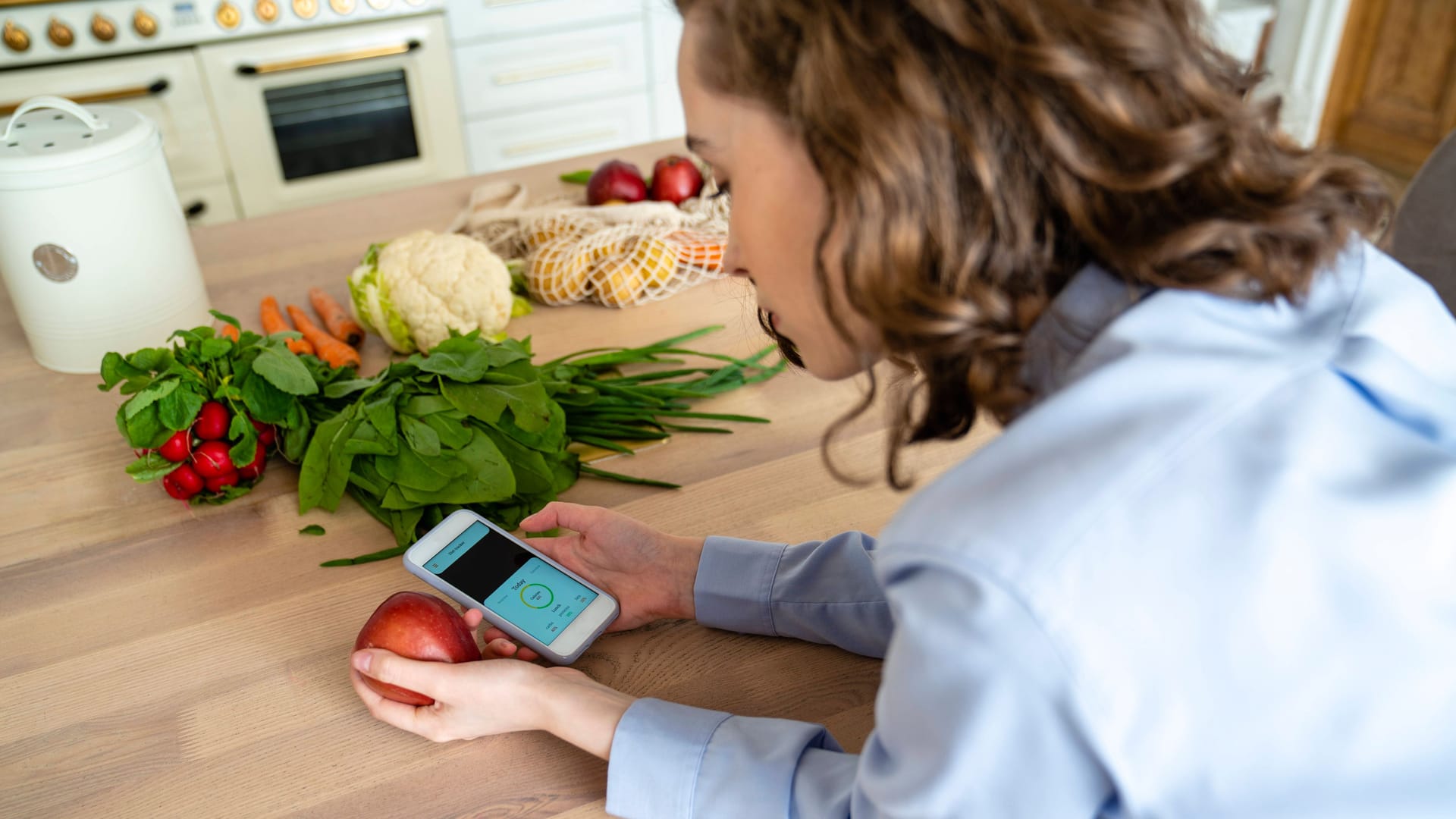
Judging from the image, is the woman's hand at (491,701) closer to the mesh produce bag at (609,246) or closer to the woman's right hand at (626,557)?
the woman's right hand at (626,557)

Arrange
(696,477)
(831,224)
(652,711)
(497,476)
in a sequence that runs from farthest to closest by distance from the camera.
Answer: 1. (696,477)
2. (497,476)
3. (652,711)
4. (831,224)

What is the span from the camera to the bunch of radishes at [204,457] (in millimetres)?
1008

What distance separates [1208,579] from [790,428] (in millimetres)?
644

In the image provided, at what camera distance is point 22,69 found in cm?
244

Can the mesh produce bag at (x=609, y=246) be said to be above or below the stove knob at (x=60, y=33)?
below

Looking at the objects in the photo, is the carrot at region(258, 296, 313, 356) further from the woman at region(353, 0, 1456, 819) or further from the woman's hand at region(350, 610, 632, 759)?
the woman at region(353, 0, 1456, 819)

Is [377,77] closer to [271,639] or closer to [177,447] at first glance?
[177,447]

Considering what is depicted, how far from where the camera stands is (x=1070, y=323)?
25.0 inches

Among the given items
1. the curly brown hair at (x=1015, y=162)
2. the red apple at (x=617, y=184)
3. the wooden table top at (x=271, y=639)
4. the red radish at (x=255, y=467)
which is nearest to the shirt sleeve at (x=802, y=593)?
the wooden table top at (x=271, y=639)

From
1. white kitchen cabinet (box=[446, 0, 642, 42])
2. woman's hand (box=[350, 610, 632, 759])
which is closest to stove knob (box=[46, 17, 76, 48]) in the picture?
white kitchen cabinet (box=[446, 0, 642, 42])

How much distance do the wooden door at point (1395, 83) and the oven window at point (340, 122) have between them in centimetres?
284

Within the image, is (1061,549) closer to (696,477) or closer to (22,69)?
(696,477)

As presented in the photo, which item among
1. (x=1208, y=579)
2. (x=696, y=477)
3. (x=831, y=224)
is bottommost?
(x=696, y=477)

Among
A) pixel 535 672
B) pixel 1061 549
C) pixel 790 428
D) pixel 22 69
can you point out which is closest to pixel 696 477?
pixel 790 428
